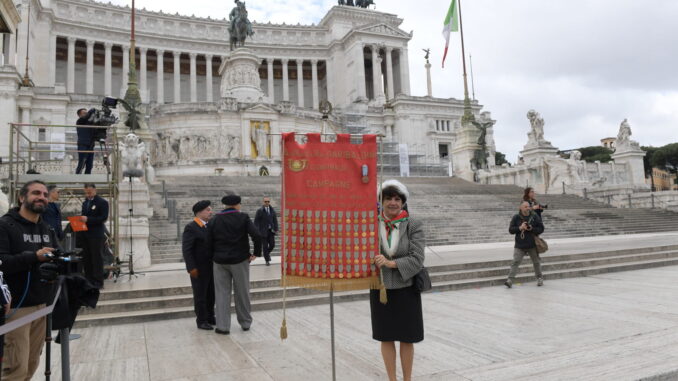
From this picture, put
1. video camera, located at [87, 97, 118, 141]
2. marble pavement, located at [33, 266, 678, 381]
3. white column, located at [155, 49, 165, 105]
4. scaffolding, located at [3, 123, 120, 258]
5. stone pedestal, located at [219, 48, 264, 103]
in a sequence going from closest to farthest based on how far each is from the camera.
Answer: marble pavement, located at [33, 266, 678, 381] < scaffolding, located at [3, 123, 120, 258] < video camera, located at [87, 97, 118, 141] < stone pedestal, located at [219, 48, 264, 103] < white column, located at [155, 49, 165, 105]

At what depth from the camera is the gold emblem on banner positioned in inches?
138

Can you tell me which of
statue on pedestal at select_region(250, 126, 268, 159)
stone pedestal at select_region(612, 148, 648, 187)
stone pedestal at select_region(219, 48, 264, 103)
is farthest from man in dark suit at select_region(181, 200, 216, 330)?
stone pedestal at select_region(219, 48, 264, 103)

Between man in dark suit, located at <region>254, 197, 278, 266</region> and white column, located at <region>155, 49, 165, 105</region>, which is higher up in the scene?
white column, located at <region>155, 49, 165, 105</region>

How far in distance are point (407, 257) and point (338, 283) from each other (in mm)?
573

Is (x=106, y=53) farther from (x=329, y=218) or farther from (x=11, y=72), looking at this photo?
(x=329, y=218)

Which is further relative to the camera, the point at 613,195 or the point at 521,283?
the point at 613,195

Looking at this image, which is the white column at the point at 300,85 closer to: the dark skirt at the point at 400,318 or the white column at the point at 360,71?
the white column at the point at 360,71

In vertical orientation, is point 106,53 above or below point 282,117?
above

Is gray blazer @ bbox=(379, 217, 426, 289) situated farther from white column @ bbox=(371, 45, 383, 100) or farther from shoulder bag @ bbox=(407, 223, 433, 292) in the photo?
white column @ bbox=(371, 45, 383, 100)

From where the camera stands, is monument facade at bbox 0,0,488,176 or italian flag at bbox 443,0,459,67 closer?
italian flag at bbox 443,0,459,67

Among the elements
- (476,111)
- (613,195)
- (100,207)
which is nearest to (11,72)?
(100,207)

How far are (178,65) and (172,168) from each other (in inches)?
1470

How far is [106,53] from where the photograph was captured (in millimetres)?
58219

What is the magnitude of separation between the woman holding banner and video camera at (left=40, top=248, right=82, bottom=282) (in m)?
2.29
